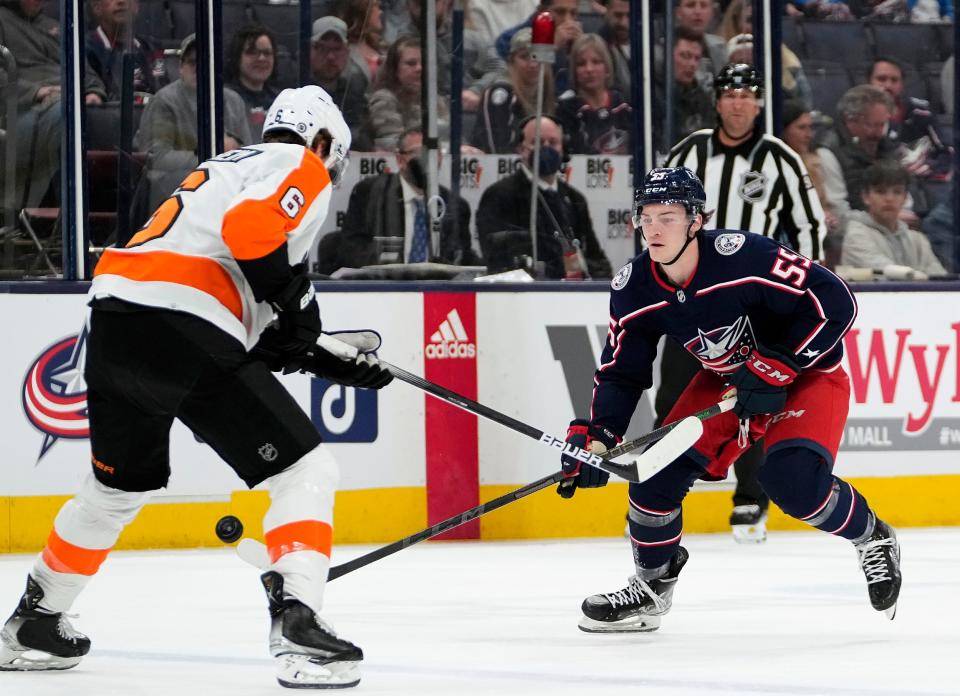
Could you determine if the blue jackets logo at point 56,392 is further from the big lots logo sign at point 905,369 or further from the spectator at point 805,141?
the spectator at point 805,141

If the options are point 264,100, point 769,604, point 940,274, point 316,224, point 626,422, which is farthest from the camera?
point 940,274

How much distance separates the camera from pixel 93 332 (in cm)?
304

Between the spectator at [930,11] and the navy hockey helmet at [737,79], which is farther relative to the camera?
the spectator at [930,11]

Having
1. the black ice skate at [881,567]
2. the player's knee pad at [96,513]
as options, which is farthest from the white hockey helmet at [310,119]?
the black ice skate at [881,567]

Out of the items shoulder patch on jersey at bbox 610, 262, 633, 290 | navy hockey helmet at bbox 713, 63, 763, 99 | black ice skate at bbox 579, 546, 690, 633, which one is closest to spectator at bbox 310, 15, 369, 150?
navy hockey helmet at bbox 713, 63, 763, 99

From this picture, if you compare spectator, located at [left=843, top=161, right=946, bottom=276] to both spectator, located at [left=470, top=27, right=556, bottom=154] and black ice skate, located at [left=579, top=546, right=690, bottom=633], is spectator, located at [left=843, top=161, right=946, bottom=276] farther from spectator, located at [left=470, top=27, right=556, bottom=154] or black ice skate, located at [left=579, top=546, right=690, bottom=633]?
black ice skate, located at [left=579, top=546, right=690, bottom=633]

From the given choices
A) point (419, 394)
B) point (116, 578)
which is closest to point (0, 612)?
point (116, 578)

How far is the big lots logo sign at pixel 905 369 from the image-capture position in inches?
218

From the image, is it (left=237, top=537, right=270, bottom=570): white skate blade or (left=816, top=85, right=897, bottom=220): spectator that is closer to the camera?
(left=237, top=537, right=270, bottom=570): white skate blade

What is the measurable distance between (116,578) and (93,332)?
1.57 m

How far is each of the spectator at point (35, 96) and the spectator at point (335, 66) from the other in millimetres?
793

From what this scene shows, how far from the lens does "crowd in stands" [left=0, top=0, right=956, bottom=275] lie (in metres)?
5.38

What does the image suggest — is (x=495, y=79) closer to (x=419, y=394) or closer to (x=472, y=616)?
(x=419, y=394)

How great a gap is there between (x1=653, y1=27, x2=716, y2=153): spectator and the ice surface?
5.01 feet
